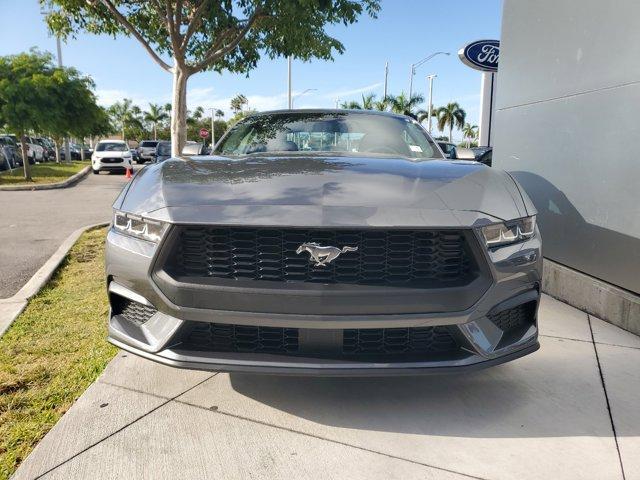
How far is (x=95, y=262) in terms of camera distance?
5.54 m

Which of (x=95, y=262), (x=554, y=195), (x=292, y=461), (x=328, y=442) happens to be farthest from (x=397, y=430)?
(x=95, y=262)

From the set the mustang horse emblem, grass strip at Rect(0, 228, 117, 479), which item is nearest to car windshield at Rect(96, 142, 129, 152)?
grass strip at Rect(0, 228, 117, 479)

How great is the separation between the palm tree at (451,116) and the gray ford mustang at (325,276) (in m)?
73.0

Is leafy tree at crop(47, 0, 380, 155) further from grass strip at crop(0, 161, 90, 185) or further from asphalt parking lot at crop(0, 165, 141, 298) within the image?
grass strip at crop(0, 161, 90, 185)

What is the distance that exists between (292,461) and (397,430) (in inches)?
20.7

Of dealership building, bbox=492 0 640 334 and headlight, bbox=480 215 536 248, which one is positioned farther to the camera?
dealership building, bbox=492 0 640 334

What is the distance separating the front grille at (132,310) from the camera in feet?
7.55

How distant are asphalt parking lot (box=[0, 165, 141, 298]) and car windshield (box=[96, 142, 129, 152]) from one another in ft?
35.4

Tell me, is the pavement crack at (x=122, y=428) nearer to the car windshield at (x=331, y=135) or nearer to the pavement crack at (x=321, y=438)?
the pavement crack at (x=321, y=438)

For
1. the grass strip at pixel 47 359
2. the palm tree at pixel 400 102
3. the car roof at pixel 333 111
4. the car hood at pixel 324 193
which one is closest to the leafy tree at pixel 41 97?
the grass strip at pixel 47 359

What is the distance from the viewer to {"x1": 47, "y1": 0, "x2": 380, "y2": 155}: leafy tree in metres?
7.94

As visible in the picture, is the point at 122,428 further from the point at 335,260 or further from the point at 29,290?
the point at 29,290

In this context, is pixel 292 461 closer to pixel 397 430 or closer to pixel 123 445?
pixel 397 430

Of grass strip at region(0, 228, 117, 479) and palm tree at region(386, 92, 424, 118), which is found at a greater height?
palm tree at region(386, 92, 424, 118)
